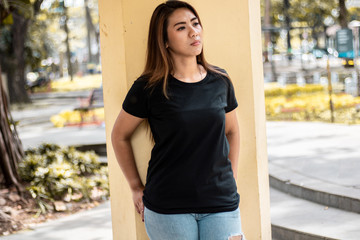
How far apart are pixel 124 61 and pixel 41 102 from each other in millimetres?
30118

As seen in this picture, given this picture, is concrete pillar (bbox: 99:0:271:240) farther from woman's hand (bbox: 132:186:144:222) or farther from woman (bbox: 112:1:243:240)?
woman (bbox: 112:1:243:240)

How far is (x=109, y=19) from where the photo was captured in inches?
133

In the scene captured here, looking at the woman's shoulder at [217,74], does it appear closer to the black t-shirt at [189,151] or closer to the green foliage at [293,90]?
the black t-shirt at [189,151]

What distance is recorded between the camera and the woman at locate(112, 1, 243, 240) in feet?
8.52

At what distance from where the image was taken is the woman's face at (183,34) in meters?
2.73

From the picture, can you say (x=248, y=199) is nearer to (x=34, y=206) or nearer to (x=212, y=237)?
(x=212, y=237)

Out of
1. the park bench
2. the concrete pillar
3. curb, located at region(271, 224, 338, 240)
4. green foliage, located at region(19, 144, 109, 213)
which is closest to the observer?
the concrete pillar

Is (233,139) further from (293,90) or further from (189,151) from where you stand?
(293,90)

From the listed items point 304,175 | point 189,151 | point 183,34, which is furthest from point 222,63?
point 304,175

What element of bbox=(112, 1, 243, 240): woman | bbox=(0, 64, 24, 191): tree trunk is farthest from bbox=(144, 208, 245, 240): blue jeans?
bbox=(0, 64, 24, 191): tree trunk

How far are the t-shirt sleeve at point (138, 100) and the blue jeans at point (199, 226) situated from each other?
469mm

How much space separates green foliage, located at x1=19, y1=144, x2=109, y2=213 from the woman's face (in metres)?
4.81

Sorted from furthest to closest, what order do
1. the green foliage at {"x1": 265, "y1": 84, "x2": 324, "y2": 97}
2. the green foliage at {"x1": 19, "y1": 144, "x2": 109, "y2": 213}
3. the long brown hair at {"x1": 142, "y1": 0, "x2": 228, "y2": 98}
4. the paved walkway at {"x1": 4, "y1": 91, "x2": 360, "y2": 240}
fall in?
the green foliage at {"x1": 265, "y1": 84, "x2": 324, "y2": 97} → the green foliage at {"x1": 19, "y1": 144, "x2": 109, "y2": 213} → the paved walkway at {"x1": 4, "y1": 91, "x2": 360, "y2": 240} → the long brown hair at {"x1": 142, "y1": 0, "x2": 228, "y2": 98}

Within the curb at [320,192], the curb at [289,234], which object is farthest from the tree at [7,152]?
the curb at [289,234]
